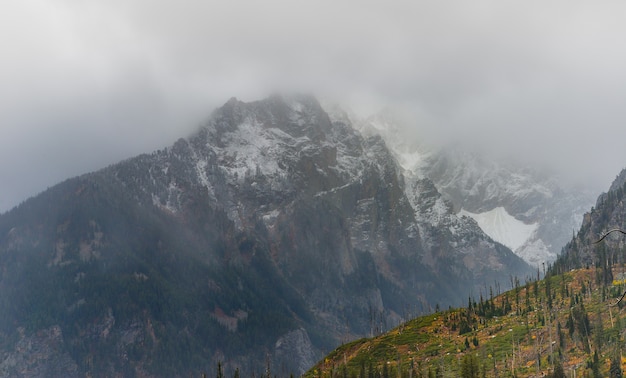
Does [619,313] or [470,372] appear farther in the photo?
[619,313]

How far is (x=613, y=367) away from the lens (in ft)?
494

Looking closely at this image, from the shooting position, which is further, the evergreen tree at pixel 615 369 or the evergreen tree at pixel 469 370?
the evergreen tree at pixel 469 370

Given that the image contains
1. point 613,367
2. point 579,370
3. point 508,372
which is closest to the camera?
point 613,367

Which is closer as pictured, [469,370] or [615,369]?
[615,369]

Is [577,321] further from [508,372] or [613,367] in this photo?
[613,367]

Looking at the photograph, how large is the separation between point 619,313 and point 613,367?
51.3 m

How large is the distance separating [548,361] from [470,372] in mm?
30973

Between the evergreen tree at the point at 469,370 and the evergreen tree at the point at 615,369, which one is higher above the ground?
the evergreen tree at the point at 469,370

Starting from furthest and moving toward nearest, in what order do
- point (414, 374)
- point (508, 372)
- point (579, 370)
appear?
point (414, 374) < point (508, 372) < point (579, 370)

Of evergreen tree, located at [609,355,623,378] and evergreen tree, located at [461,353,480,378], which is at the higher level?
evergreen tree, located at [461,353,480,378]

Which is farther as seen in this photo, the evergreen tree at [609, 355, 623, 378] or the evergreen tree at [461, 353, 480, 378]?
the evergreen tree at [461, 353, 480, 378]

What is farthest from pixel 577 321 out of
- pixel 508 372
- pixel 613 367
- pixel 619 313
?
pixel 613 367

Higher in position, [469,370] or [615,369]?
[469,370]

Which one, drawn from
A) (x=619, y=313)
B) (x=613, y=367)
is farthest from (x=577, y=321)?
(x=613, y=367)
